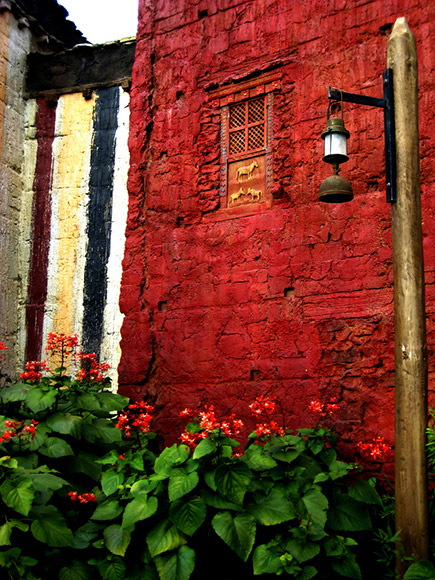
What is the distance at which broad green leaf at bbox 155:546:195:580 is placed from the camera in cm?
403

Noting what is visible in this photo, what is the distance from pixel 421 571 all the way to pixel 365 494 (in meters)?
0.86

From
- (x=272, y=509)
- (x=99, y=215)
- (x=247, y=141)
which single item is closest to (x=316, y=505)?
(x=272, y=509)

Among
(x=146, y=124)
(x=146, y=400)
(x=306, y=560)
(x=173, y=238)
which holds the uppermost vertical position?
(x=146, y=124)

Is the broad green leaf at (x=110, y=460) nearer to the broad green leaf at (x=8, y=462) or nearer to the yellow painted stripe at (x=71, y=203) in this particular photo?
the broad green leaf at (x=8, y=462)

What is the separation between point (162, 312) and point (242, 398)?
4.39 ft

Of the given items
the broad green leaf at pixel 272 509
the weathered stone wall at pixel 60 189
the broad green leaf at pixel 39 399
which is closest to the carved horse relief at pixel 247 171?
the weathered stone wall at pixel 60 189

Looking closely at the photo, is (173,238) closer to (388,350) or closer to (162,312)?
(162,312)

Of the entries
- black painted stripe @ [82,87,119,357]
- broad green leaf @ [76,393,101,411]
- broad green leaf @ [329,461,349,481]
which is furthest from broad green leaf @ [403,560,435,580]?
black painted stripe @ [82,87,119,357]

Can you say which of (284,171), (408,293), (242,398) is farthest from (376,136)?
(242,398)

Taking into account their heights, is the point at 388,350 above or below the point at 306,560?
above

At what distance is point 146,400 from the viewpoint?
22.5 ft

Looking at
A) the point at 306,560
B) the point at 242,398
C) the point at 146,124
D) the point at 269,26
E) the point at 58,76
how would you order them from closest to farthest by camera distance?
the point at 306,560, the point at 242,398, the point at 269,26, the point at 146,124, the point at 58,76

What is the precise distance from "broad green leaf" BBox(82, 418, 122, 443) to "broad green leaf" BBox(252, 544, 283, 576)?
5.57ft

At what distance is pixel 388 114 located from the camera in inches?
172
